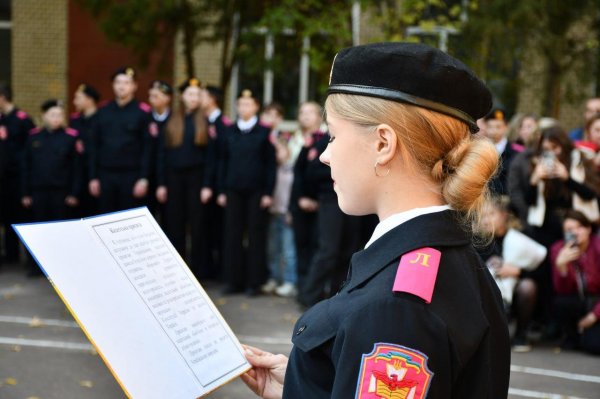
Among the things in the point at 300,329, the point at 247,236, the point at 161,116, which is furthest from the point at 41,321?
the point at 300,329

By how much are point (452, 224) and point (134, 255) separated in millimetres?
786

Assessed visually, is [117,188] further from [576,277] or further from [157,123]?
[576,277]

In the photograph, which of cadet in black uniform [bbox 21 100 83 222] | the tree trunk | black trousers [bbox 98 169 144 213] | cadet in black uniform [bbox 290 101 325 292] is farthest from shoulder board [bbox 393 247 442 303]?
the tree trunk

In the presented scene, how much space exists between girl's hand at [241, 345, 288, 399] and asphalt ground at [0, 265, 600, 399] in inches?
128

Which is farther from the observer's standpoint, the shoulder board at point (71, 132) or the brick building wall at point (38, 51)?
the brick building wall at point (38, 51)

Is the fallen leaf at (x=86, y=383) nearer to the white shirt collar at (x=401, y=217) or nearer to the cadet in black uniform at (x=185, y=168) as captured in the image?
the cadet in black uniform at (x=185, y=168)

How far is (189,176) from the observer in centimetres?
937

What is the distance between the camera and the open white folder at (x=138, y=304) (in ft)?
6.01

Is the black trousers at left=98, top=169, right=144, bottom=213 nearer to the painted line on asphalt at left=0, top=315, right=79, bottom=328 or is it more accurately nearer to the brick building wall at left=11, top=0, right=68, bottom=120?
the painted line on asphalt at left=0, top=315, right=79, bottom=328

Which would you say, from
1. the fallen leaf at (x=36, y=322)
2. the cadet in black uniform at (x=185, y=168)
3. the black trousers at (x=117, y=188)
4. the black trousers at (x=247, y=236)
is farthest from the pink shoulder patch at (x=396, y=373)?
the black trousers at (x=117, y=188)

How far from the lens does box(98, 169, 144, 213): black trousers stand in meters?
9.45

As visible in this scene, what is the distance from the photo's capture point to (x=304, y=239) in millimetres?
8773

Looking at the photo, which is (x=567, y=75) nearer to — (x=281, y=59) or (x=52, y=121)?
(x=281, y=59)

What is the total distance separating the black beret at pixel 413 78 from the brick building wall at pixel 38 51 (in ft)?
51.0
